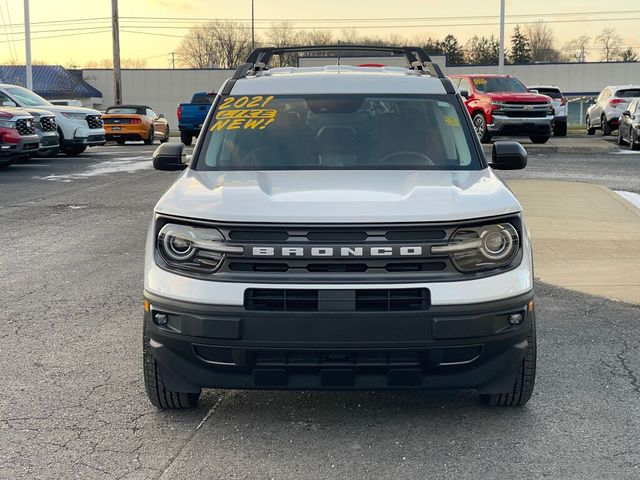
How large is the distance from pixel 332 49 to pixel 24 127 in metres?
13.4

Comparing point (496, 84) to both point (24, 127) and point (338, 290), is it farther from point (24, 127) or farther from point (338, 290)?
point (338, 290)

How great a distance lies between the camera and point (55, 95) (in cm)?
6744

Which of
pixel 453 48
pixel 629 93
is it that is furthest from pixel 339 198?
pixel 453 48

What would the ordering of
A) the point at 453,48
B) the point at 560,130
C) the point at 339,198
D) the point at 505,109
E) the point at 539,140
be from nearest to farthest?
the point at 339,198 < the point at 505,109 < the point at 539,140 < the point at 560,130 < the point at 453,48

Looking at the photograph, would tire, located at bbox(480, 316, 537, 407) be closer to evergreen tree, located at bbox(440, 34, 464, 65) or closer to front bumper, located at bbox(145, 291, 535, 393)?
front bumper, located at bbox(145, 291, 535, 393)

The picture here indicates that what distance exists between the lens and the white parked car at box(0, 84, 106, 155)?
2073cm

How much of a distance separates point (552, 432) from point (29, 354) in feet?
10.8

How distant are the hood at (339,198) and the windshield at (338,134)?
1.16 feet

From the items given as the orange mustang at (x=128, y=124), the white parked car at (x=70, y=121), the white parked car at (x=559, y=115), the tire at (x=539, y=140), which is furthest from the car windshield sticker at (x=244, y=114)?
the white parked car at (x=559, y=115)

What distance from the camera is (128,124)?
28.7 meters

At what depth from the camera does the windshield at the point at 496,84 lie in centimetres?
2412

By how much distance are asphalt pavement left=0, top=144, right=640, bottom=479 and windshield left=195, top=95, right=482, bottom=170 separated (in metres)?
1.34

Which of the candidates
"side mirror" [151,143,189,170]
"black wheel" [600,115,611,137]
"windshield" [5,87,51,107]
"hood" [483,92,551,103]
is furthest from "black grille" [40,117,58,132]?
"black wheel" [600,115,611,137]

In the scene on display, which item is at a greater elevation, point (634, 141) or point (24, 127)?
point (24, 127)
